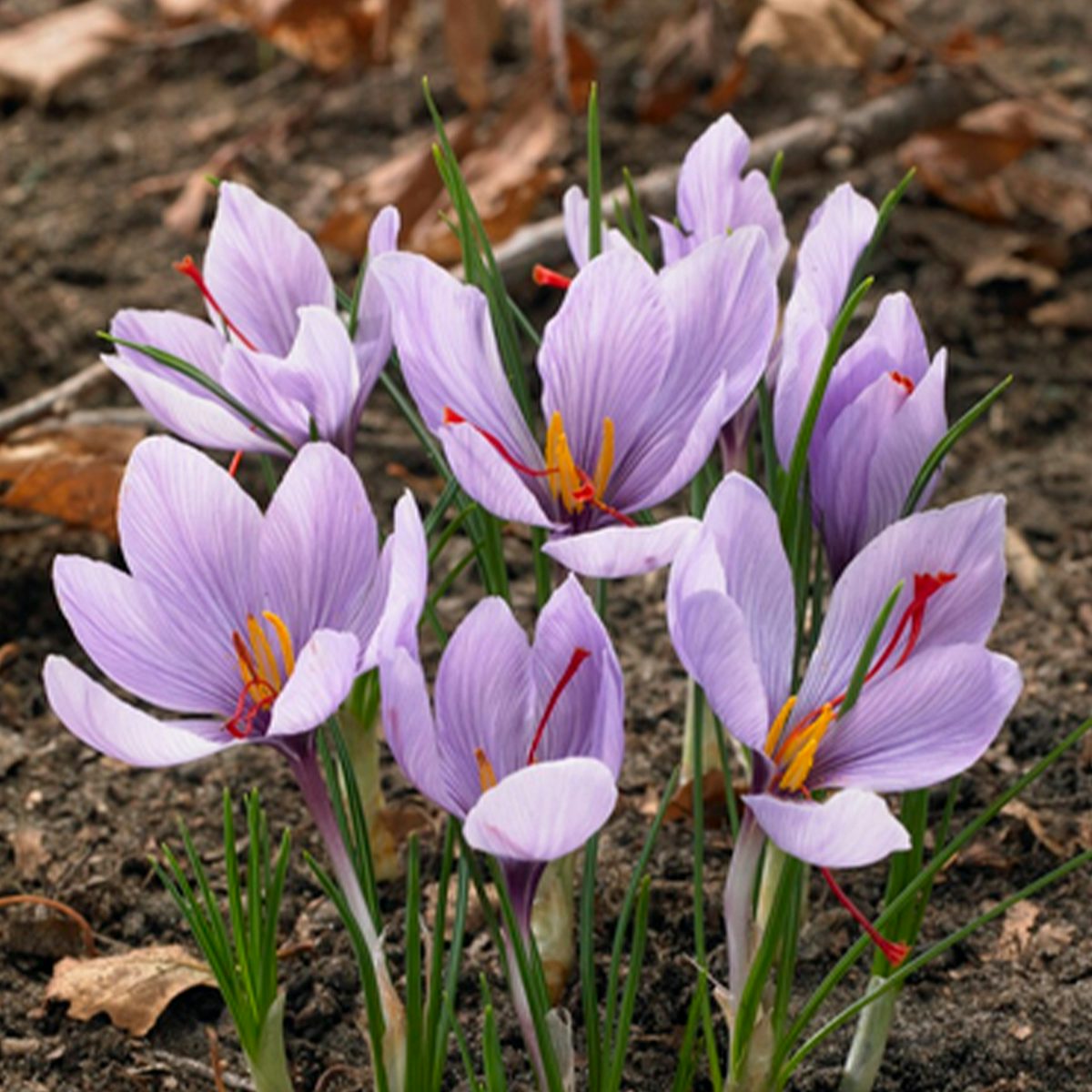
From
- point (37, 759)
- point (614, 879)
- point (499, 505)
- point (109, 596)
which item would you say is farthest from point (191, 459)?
point (37, 759)

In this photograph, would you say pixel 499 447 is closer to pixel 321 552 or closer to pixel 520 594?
pixel 321 552

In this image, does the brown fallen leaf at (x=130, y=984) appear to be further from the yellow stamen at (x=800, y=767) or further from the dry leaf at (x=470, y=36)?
the dry leaf at (x=470, y=36)

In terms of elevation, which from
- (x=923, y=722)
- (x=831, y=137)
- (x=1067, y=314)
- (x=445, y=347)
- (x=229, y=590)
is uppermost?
(x=445, y=347)

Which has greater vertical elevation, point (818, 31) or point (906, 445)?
point (906, 445)

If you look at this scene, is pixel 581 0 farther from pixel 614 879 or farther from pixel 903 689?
pixel 903 689

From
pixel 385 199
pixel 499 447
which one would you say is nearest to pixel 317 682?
pixel 499 447
